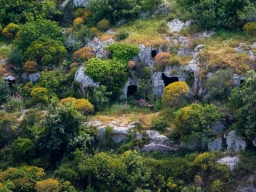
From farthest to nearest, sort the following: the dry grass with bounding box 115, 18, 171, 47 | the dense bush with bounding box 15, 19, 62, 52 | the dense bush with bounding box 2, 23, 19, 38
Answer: the dense bush with bounding box 2, 23, 19, 38, the dense bush with bounding box 15, 19, 62, 52, the dry grass with bounding box 115, 18, 171, 47

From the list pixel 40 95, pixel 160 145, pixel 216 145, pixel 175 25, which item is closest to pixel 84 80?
pixel 40 95

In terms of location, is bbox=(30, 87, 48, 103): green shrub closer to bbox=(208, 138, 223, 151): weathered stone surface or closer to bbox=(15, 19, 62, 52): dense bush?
bbox=(15, 19, 62, 52): dense bush

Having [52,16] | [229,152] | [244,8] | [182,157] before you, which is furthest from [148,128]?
[52,16]

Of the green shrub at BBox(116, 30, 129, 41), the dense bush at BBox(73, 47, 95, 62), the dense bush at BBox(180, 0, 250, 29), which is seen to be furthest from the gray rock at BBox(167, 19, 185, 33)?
the dense bush at BBox(73, 47, 95, 62)

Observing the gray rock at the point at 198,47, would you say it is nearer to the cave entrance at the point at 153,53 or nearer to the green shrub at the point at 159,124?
the cave entrance at the point at 153,53

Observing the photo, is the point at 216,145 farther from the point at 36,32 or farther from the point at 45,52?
the point at 36,32

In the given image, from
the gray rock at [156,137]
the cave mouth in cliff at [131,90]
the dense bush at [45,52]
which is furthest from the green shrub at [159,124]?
the dense bush at [45,52]

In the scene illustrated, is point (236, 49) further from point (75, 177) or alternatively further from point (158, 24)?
point (75, 177)
